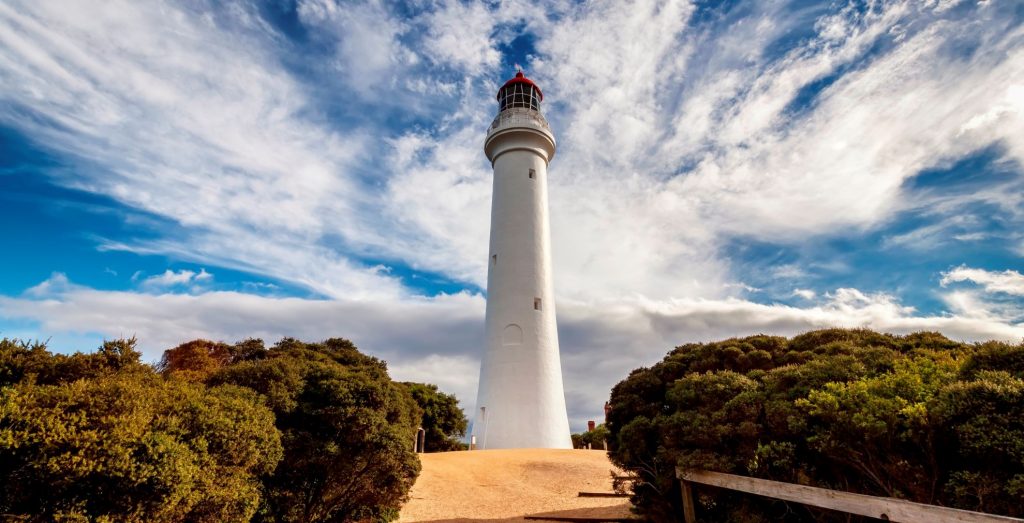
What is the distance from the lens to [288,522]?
9445 mm

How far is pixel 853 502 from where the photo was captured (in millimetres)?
5562

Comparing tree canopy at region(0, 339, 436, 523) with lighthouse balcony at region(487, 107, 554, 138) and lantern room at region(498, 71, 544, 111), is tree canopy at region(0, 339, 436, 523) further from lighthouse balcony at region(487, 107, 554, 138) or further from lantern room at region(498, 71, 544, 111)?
lantern room at region(498, 71, 544, 111)

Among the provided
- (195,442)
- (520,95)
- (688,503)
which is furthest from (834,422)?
(520,95)

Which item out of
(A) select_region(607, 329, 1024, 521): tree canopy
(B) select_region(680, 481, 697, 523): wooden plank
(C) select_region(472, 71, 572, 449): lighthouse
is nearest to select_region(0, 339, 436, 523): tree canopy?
(A) select_region(607, 329, 1024, 521): tree canopy

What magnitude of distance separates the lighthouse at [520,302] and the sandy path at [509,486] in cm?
196

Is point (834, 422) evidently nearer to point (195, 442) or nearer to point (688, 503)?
point (688, 503)

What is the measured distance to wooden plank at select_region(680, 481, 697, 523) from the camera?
8.63 meters

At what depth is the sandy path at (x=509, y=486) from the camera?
13023 millimetres

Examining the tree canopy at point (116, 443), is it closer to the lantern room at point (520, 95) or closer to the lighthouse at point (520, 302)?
the lighthouse at point (520, 302)

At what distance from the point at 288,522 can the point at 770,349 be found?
36.1ft

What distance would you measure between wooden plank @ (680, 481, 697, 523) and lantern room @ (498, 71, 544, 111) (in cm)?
2205

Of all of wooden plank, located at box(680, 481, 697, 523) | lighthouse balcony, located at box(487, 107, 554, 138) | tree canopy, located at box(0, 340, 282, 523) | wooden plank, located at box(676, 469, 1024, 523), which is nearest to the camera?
wooden plank, located at box(676, 469, 1024, 523)

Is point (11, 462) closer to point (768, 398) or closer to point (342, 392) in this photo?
point (342, 392)

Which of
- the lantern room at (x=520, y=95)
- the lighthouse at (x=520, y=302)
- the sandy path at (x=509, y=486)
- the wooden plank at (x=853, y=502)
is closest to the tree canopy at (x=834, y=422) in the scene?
the wooden plank at (x=853, y=502)
